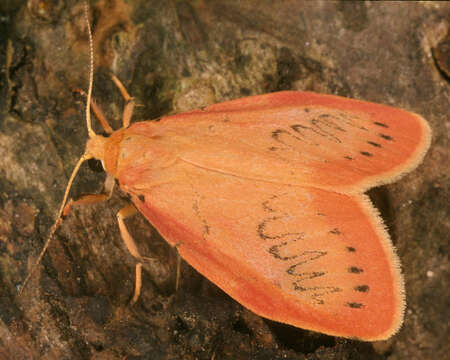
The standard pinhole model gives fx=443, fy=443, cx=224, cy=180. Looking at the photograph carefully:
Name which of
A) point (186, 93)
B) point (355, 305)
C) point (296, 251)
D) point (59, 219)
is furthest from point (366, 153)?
point (59, 219)

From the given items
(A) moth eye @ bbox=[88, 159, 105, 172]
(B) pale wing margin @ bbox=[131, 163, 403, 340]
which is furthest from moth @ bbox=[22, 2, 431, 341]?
(A) moth eye @ bbox=[88, 159, 105, 172]

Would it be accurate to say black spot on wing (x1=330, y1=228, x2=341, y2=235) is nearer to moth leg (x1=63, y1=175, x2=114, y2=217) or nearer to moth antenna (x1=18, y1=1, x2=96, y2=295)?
moth leg (x1=63, y1=175, x2=114, y2=217)

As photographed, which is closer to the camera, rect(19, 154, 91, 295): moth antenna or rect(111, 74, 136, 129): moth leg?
rect(19, 154, 91, 295): moth antenna

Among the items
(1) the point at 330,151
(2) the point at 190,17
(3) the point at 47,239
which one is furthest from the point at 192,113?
(3) the point at 47,239

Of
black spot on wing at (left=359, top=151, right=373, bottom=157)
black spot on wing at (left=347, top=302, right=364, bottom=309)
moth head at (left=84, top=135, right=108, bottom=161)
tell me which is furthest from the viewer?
moth head at (left=84, top=135, right=108, bottom=161)

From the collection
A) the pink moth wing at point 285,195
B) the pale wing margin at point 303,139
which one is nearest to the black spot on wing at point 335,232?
the pink moth wing at point 285,195
